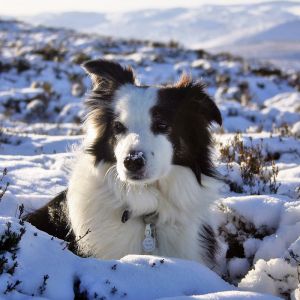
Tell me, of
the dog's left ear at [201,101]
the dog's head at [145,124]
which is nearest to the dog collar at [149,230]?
the dog's head at [145,124]

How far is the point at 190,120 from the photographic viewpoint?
12.8ft

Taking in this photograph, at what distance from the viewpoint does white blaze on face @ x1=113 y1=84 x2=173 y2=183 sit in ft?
11.0

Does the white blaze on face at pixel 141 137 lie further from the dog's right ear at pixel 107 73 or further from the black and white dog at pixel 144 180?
the dog's right ear at pixel 107 73

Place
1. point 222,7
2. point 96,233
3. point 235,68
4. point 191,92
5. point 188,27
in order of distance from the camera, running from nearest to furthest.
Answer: point 96,233
point 191,92
point 235,68
point 188,27
point 222,7

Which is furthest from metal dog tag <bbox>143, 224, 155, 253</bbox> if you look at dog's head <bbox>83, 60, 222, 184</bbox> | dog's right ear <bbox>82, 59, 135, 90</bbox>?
dog's right ear <bbox>82, 59, 135, 90</bbox>

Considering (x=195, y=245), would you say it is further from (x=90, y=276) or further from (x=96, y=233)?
(x=90, y=276)

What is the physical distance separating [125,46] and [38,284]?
963 inches

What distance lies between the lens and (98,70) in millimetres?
3973

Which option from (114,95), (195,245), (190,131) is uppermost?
(114,95)

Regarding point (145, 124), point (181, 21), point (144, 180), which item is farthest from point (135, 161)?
point (181, 21)

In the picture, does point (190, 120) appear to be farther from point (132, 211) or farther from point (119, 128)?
point (132, 211)

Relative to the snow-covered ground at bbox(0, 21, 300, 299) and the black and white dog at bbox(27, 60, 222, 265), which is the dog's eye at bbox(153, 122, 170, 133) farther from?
the snow-covered ground at bbox(0, 21, 300, 299)

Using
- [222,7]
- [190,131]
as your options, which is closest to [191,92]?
[190,131]

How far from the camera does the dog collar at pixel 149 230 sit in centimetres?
360
